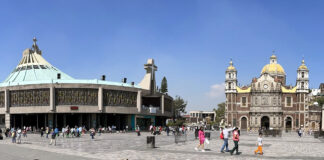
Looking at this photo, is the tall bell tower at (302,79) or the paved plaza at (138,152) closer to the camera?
the paved plaza at (138,152)

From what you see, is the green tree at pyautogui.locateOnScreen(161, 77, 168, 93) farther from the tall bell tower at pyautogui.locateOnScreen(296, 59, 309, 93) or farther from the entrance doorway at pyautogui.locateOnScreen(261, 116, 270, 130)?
the tall bell tower at pyautogui.locateOnScreen(296, 59, 309, 93)

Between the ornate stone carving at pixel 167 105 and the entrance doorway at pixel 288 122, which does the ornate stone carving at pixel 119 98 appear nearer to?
the ornate stone carving at pixel 167 105

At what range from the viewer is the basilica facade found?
91.1 m

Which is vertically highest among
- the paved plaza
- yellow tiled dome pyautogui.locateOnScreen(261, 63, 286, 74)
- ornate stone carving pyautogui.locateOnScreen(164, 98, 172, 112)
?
yellow tiled dome pyautogui.locateOnScreen(261, 63, 286, 74)

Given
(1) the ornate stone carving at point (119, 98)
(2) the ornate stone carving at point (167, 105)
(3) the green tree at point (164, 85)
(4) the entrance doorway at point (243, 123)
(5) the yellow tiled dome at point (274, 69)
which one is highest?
(5) the yellow tiled dome at point (274, 69)

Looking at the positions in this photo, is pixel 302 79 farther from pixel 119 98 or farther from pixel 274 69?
pixel 119 98

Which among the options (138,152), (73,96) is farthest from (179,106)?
(138,152)

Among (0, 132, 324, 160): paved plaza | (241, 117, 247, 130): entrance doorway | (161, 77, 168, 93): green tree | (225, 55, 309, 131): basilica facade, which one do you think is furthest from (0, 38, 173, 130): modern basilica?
(161, 77, 168, 93): green tree

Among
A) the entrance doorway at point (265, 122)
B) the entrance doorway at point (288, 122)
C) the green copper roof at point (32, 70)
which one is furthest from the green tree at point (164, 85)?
the green copper roof at point (32, 70)

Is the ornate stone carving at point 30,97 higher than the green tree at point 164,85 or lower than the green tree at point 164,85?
lower

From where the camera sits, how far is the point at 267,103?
93312mm

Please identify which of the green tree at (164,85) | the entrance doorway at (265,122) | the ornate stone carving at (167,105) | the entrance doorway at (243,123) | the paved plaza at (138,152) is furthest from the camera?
the green tree at (164,85)

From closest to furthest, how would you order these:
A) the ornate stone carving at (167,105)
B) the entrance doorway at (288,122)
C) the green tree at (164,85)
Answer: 1. the ornate stone carving at (167,105)
2. the entrance doorway at (288,122)
3. the green tree at (164,85)

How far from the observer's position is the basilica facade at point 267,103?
299 feet
